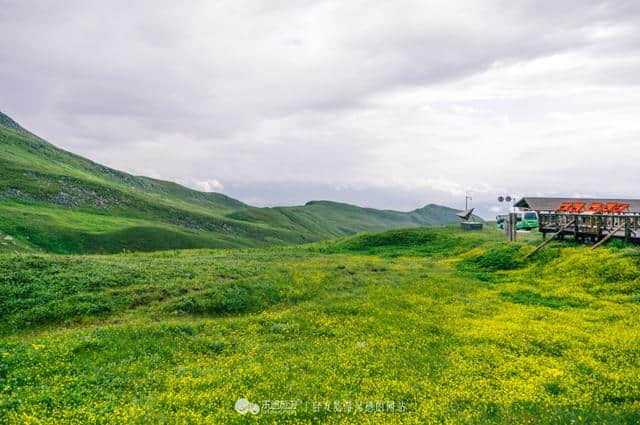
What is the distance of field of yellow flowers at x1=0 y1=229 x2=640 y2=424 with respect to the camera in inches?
431

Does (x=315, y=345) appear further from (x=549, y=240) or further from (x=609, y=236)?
(x=549, y=240)

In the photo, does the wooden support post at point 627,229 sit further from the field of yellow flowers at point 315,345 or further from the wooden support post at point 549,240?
the wooden support post at point 549,240

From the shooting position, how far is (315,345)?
1609 centimetres

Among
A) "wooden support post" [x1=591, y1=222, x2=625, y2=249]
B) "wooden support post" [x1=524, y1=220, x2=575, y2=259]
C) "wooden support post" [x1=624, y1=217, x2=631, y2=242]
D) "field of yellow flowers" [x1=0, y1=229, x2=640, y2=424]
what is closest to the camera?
"field of yellow flowers" [x1=0, y1=229, x2=640, y2=424]

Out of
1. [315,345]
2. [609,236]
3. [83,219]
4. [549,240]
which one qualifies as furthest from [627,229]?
[83,219]

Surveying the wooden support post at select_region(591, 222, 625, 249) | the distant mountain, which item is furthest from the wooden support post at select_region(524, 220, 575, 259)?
the distant mountain

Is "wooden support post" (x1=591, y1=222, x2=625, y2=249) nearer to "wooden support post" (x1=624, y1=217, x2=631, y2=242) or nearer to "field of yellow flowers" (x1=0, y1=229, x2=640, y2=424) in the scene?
"wooden support post" (x1=624, y1=217, x2=631, y2=242)

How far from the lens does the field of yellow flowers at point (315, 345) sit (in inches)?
431

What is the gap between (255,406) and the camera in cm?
1111

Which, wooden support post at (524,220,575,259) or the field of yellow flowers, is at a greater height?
wooden support post at (524,220,575,259)

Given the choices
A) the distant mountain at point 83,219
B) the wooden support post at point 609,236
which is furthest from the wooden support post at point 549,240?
the distant mountain at point 83,219

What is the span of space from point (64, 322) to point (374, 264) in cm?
2682

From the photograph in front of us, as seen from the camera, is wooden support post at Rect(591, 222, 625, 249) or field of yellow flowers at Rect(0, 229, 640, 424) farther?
wooden support post at Rect(591, 222, 625, 249)

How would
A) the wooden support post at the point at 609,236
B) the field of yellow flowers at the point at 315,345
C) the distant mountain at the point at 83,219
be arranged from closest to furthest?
1. the field of yellow flowers at the point at 315,345
2. the wooden support post at the point at 609,236
3. the distant mountain at the point at 83,219
